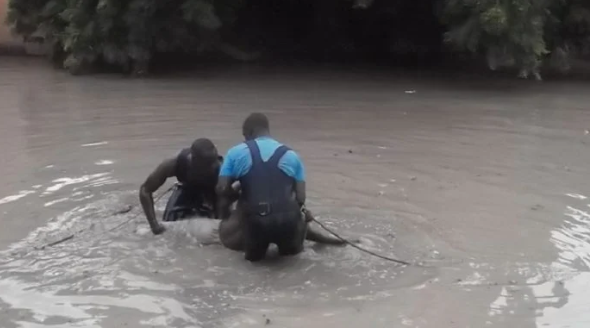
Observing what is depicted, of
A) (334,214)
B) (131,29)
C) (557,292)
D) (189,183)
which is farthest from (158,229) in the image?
(131,29)

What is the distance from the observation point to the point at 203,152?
23.8ft

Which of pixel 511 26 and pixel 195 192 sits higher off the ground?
pixel 511 26

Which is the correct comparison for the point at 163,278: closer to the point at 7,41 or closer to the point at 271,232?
the point at 271,232

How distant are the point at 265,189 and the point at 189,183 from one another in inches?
44.9

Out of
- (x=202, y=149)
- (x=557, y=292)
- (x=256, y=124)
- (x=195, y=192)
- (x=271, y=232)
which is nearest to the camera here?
(x=557, y=292)

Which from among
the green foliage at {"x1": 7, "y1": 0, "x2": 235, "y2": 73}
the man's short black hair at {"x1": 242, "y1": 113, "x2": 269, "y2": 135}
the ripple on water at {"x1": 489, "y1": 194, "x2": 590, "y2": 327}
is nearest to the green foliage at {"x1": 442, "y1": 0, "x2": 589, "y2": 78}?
the green foliage at {"x1": 7, "y1": 0, "x2": 235, "y2": 73}

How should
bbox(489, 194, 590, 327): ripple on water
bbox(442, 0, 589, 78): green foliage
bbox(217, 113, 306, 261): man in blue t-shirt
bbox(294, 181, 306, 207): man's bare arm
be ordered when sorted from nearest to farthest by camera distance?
1. bbox(489, 194, 590, 327): ripple on water
2. bbox(217, 113, 306, 261): man in blue t-shirt
3. bbox(294, 181, 306, 207): man's bare arm
4. bbox(442, 0, 589, 78): green foliage

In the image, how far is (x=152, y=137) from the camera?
11.3 metres

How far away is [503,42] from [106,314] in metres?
10.2

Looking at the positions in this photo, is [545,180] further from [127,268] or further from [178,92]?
[178,92]

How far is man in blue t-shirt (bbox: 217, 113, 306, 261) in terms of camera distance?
21.4ft

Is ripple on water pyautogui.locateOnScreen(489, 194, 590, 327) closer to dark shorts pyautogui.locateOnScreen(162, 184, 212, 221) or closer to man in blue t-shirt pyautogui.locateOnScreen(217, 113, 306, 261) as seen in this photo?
man in blue t-shirt pyautogui.locateOnScreen(217, 113, 306, 261)

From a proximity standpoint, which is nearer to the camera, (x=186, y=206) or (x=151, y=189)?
(x=151, y=189)

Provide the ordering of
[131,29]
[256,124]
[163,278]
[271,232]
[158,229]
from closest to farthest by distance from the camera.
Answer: [163,278], [271,232], [256,124], [158,229], [131,29]
